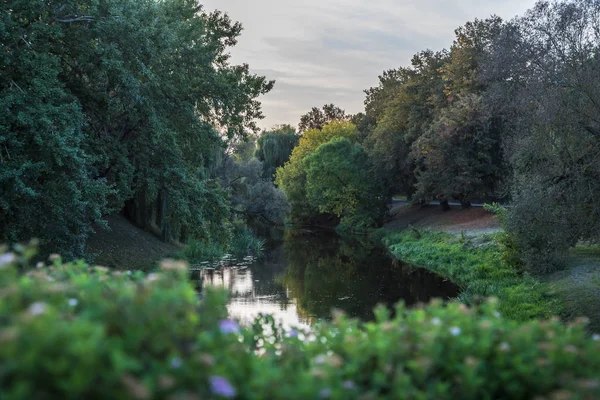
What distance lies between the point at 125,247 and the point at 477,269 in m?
13.1

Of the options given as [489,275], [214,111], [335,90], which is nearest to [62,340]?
[489,275]

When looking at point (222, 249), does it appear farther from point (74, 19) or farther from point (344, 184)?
point (344, 184)

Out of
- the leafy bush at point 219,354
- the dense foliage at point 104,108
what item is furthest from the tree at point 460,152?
the leafy bush at point 219,354

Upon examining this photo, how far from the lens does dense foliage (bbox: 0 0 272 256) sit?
40.2 ft

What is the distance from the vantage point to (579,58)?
12312 millimetres

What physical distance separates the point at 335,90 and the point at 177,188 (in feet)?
117

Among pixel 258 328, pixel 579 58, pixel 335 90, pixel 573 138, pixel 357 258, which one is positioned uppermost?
pixel 335 90

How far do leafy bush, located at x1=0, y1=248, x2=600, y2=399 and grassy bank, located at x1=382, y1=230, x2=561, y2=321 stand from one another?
10375 mm

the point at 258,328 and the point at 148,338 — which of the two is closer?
the point at 148,338

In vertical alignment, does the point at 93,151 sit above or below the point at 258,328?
above

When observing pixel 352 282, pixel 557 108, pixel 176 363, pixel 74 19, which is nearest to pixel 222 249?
pixel 352 282

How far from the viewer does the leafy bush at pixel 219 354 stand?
2.31m

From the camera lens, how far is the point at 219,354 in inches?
111

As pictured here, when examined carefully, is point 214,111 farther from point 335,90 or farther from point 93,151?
point 335,90
